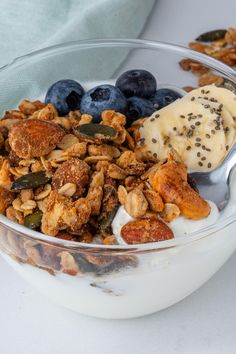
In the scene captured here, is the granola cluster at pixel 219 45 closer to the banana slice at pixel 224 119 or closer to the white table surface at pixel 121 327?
the banana slice at pixel 224 119

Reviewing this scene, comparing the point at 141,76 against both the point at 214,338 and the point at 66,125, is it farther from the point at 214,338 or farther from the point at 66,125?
the point at 214,338

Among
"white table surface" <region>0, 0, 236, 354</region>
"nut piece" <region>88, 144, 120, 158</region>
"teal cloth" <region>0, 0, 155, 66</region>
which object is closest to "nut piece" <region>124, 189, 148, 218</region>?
"nut piece" <region>88, 144, 120, 158</region>

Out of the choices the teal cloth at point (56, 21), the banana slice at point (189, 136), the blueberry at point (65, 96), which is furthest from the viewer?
the teal cloth at point (56, 21)

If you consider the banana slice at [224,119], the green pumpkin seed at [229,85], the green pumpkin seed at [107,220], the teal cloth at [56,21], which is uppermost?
the green pumpkin seed at [229,85]

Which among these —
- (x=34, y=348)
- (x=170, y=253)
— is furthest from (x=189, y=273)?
(x=34, y=348)

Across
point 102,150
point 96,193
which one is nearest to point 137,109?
point 102,150

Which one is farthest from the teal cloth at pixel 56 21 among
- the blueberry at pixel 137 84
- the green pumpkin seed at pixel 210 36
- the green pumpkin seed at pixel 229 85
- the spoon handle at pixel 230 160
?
the spoon handle at pixel 230 160

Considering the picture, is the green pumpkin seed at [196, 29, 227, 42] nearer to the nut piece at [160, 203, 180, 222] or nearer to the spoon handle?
the spoon handle
